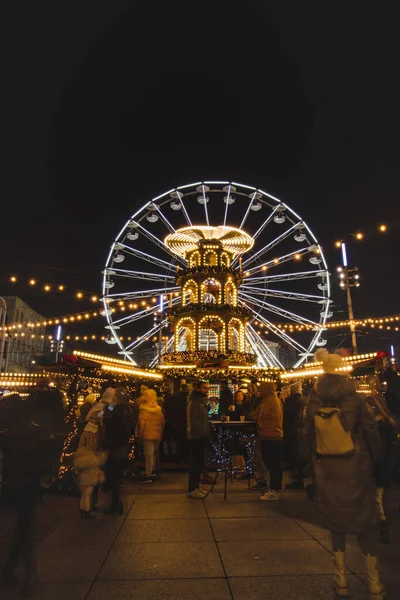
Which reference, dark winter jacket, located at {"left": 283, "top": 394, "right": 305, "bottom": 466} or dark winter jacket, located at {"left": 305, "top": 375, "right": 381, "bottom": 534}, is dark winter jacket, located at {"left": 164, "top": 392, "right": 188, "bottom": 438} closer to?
dark winter jacket, located at {"left": 283, "top": 394, "right": 305, "bottom": 466}

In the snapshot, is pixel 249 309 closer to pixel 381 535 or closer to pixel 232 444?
pixel 232 444

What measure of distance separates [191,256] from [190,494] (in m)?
15.3

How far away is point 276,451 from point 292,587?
3.67 meters

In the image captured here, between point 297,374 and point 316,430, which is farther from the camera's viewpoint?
point 297,374

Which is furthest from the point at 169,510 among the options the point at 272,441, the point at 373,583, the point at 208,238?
the point at 208,238

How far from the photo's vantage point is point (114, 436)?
619 centimetres

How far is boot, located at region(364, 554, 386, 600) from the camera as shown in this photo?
321 cm

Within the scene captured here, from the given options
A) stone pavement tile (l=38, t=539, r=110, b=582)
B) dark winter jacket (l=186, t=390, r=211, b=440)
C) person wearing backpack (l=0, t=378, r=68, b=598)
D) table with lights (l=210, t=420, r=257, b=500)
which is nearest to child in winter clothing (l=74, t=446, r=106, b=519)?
stone pavement tile (l=38, t=539, r=110, b=582)

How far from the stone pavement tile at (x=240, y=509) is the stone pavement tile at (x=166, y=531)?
0.47 metres

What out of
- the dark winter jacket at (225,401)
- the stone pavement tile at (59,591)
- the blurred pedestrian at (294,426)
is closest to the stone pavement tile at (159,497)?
the blurred pedestrian at (294,426)

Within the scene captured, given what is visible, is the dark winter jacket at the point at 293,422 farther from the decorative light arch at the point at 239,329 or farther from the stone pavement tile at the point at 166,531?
the decorative light arch at the point at 239,329

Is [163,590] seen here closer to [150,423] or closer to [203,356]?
[150,423]

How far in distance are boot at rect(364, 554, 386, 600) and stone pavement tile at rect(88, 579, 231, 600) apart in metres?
1.05

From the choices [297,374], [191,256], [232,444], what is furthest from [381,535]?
[191,256]
